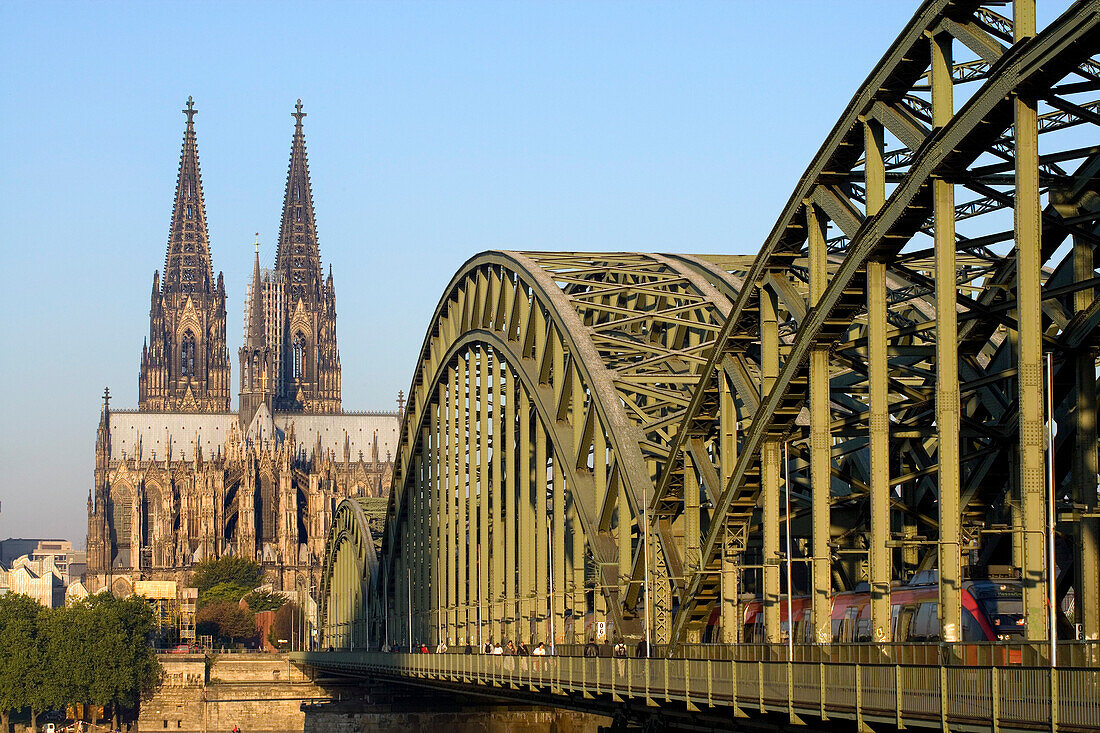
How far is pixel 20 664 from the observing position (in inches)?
5787

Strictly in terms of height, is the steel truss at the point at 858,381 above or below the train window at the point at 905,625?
above

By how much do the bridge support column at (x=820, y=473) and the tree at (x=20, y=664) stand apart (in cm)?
12319

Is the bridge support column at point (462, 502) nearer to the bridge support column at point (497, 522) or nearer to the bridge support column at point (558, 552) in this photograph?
the bridge support column at point (497, 522)

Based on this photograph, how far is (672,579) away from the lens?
43.5 meters

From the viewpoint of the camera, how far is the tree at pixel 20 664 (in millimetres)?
145125

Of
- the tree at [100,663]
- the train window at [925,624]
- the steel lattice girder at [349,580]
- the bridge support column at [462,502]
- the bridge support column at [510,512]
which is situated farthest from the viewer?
the tree at [100,663]

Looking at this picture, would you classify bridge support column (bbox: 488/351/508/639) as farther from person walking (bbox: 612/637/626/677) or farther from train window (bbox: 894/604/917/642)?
train window (bbox: 894/604/917/642)

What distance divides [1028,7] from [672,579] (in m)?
20.6

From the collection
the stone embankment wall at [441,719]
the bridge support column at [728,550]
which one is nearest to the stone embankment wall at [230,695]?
the stone embankment wall at [441,719]

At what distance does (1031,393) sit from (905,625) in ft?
31.8

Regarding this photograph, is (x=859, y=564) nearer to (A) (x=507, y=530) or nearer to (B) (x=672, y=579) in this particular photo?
(B) (x=672, y=579)

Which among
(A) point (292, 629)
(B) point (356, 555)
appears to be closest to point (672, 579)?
(B) point (356, 555)

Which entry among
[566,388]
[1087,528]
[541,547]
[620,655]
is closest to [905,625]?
[1087,528]

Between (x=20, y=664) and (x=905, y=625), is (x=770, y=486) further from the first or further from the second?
(x=20, y=664)
